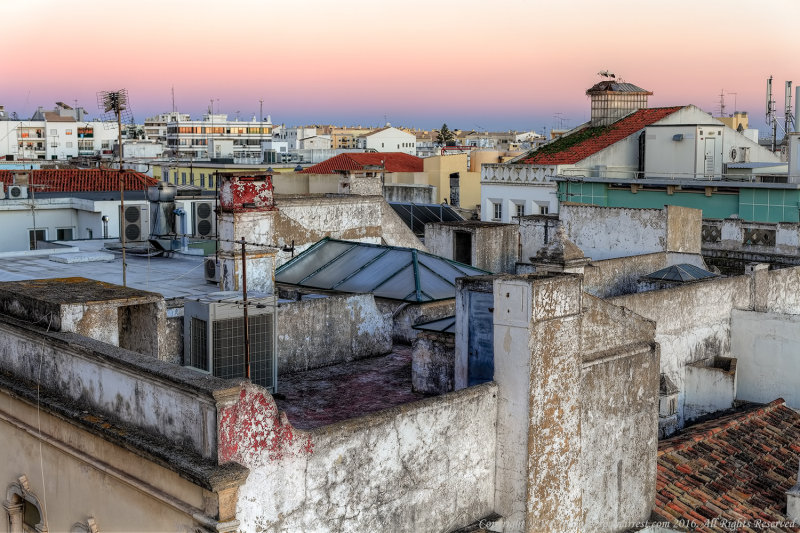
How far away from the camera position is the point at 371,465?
1013 centimetres

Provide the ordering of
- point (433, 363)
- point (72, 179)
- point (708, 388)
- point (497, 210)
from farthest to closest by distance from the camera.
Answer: point (72, 179)
point (497, 210)
point (708, 388)
point (433, 363)

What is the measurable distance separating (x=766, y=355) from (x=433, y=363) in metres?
9.56

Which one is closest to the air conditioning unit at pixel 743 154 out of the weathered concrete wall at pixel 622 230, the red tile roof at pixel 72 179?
the weathered concrete wall at pixel 622 230

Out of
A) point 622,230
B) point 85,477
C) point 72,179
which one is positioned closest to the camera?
point 85,477

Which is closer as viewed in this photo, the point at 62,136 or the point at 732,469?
the point at 732,469

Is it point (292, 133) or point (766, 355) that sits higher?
point (292, 133)

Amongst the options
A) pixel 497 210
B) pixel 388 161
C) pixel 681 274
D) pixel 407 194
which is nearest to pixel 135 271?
pixel 681 274

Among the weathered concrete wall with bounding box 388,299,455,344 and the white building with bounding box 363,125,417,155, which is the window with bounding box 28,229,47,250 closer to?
the weathered concrete wall with bounding box 388,299,455,344

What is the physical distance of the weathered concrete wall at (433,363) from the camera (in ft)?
43.8

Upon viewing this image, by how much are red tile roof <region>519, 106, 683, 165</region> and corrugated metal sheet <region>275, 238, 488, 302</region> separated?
906 inches

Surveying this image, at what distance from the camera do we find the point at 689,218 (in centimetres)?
2453

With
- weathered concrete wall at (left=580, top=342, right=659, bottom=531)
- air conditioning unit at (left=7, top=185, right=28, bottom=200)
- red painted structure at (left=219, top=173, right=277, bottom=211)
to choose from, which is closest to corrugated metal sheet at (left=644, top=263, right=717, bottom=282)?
weathered concrete wall at (left=580, top=342, right=659, bottom=531)

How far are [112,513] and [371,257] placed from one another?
9.99m

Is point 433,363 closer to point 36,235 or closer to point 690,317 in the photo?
point 690,317
